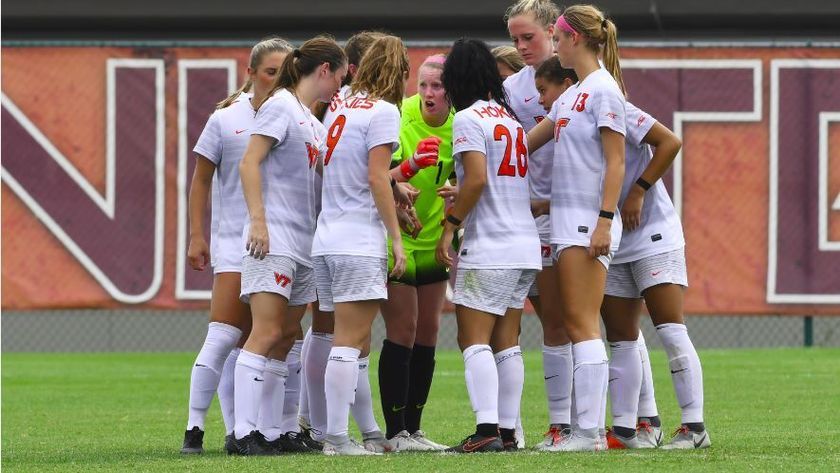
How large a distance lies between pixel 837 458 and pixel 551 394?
4.48 ft

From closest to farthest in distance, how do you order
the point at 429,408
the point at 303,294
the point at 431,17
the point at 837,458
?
the point at 837,458 < the point at 303,294 < the point at 429,408 < the point at 431,17

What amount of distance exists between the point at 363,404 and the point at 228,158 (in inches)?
48.7

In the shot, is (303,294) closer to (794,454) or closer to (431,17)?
(794,454)

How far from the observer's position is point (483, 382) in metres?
6.44

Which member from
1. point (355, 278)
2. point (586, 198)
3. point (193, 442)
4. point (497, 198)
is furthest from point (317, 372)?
point (586, 198)

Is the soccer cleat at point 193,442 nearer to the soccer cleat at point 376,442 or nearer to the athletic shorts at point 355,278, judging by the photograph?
the soccer cleat at point 376,442

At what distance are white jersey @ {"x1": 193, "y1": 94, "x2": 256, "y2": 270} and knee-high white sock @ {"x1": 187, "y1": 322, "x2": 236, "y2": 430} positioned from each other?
0.29m

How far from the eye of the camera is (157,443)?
743 centimetres

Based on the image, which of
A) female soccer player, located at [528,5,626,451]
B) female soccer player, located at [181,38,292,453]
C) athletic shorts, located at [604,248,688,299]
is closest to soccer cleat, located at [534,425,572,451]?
female soccer player, located at [528,5,626,451]

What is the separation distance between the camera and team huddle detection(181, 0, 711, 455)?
6.46m

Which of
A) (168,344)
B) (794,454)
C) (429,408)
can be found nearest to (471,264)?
(794,454)

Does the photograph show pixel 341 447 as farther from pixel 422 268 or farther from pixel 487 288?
pixel 422 268

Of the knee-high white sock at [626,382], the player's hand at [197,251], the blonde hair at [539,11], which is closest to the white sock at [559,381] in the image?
the knee-high white sock at [626,382]

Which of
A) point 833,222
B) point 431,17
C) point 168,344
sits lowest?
point 168,344
